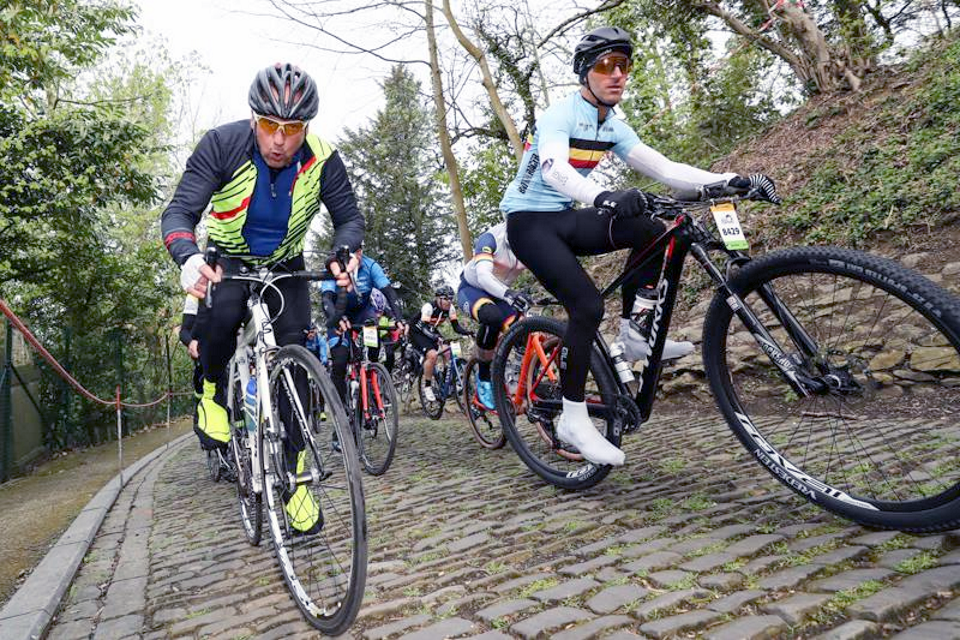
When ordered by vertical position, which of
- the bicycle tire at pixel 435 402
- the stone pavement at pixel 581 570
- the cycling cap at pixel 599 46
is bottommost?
the stone pavement at pixel 581 570

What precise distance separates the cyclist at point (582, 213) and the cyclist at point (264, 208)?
3.42 ft

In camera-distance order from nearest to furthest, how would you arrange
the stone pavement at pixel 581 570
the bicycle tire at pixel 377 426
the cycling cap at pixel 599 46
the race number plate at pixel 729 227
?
the stone pavement at pixel 581 570, the race number plate at pixel 729 227, the cycling cap at pixel 599 46, the bicycle tire at pixel 377 426

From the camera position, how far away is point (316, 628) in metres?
2.45

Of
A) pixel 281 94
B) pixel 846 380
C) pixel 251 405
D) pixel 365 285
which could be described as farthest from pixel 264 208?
pixel 365 285

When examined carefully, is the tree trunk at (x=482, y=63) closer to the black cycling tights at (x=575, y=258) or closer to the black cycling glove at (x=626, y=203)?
the black cycling tights at (x=575, y=258)

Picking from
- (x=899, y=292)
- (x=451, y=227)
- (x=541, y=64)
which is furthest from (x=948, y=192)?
(x=451, y=227)

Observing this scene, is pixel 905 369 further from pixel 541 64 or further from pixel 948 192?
pixel 541 64

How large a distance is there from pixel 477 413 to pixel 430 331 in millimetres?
4224

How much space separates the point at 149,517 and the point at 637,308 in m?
4.26

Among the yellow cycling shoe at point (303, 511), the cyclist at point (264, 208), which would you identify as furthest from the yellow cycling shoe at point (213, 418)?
the yellow cycling shoe at point (303, 511)

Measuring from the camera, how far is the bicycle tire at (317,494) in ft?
7.53

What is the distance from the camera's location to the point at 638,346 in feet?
12.2

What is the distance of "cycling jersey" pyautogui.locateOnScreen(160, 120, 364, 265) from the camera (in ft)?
10.2

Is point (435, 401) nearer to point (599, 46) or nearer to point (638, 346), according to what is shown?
point (638, 346)
